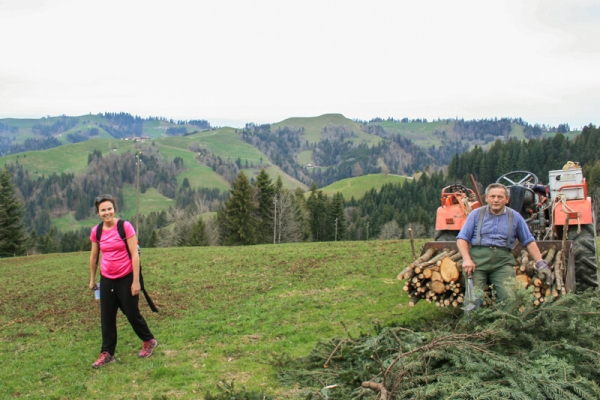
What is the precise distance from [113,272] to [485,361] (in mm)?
5200

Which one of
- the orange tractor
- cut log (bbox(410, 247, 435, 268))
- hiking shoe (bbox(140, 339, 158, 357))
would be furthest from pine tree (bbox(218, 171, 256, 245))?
cut log (bbox(410, 247, 435, 268))

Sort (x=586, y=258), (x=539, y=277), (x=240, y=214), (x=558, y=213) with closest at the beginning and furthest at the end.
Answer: (x=539, y=277)
(x=586, y=258)
(x=558, y=213)
(x=240, y=214)

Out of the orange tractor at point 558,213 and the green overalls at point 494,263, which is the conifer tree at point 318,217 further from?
the green overalls at point 494,263

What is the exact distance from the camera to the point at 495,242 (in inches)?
240

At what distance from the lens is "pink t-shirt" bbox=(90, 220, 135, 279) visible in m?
6.67

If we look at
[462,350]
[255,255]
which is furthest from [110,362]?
[255,255]

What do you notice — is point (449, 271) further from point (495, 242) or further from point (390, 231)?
point (390, 231)

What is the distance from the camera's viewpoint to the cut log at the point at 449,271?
6.64 meters

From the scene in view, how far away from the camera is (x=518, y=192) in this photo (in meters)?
8.75

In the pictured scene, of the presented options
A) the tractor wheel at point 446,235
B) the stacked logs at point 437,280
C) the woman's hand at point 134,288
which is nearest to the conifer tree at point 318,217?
the tractor wheel at point 446,235

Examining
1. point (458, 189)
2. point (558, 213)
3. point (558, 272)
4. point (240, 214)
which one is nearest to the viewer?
point (558, 272)

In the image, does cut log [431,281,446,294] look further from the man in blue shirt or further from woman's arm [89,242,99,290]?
woman's arm [89,242,99,290]

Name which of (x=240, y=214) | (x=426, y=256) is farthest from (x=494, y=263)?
(x=240, y=214)

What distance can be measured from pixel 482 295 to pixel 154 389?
4.30m
